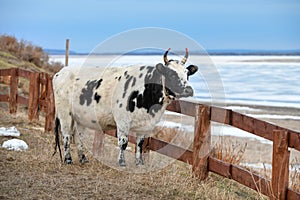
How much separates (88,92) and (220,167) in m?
2.43

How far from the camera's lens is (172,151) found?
870 centimetres

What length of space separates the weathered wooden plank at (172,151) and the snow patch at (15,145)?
242 centimetres

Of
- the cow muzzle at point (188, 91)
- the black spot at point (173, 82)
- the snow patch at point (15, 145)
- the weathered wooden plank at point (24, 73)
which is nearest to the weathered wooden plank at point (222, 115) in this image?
the cow muzzle at point (188, 91)

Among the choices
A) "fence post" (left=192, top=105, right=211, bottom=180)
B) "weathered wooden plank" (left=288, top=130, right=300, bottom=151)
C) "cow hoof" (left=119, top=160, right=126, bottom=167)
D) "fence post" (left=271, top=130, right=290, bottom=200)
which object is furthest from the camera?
"cow hoof" (left=119, top=160, right=126, bottom=167)

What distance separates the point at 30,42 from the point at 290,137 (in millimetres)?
30291

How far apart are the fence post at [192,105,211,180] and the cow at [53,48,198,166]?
0.41 m

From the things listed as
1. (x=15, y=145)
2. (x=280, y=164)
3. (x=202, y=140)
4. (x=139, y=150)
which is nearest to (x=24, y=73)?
(x=15, y=145)

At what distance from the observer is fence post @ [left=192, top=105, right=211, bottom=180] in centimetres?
796

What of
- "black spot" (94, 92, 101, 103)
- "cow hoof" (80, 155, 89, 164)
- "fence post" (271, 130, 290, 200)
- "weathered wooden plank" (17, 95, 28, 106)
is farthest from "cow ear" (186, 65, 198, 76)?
"weathered wooden plank" (17, 95, 28, 106)

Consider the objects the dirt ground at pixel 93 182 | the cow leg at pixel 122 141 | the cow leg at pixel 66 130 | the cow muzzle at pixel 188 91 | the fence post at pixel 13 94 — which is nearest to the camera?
the dirt ground at pixel 93 182

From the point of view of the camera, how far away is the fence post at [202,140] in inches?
313

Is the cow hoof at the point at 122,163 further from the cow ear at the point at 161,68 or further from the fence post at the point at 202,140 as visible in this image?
the cow ear at the point at 161,68

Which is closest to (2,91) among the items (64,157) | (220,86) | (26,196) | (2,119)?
(2,119)

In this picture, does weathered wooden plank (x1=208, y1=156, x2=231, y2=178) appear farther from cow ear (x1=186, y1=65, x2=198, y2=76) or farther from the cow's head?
cow ear (x1=186, y1=65, x2=198, y2=76)
